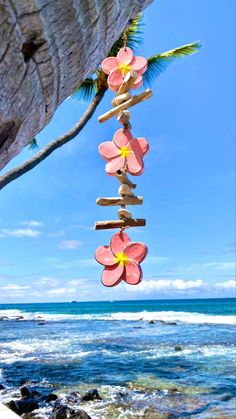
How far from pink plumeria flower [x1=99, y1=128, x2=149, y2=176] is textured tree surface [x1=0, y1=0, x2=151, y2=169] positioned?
3.93 feet

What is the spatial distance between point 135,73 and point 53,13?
1.77 metres

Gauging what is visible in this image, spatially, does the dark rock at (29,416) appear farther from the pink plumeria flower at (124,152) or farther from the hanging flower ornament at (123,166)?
the pink plumeria flower at (124,152)

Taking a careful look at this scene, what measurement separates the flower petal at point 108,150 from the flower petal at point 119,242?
1.75 feet

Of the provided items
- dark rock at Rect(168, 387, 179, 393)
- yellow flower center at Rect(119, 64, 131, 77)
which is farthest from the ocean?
yellow flower center at Rect(119, 64, 131, 77)

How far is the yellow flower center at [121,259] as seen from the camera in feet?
7.34

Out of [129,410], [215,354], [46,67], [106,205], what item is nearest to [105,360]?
[215,354]

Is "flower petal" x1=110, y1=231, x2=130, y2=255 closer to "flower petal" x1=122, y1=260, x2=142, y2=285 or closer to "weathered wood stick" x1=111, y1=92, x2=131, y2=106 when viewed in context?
"flower petal" x1=122, y1=260, x2=142, y2=285

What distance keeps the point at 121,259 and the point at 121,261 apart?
0.04ft

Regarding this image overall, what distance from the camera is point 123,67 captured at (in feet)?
9.34

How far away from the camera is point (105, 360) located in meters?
15.4

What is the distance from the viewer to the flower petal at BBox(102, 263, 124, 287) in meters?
2.18

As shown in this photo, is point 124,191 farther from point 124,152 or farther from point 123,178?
point 124,152

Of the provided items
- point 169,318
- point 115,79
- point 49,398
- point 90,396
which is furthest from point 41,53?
point 169,318

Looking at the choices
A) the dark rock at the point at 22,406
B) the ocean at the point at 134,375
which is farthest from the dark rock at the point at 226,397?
the dark rock at the point at 22,406
